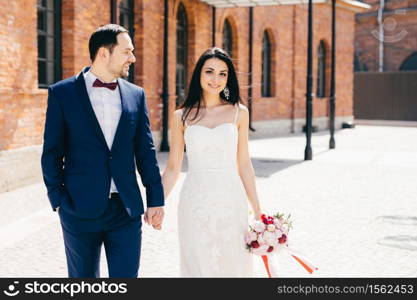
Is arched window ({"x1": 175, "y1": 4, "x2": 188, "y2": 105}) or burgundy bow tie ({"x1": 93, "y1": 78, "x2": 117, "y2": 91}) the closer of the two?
burgundy bow tie ({"x1": 93, "y1": 78, "x2": 117, "y2": 91})

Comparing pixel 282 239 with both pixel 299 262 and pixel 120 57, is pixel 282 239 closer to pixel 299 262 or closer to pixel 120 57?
pixel 299 262

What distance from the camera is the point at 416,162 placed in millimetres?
15031

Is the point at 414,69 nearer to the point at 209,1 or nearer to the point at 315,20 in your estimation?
the point at 315,20

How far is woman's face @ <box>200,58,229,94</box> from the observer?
3795 mm

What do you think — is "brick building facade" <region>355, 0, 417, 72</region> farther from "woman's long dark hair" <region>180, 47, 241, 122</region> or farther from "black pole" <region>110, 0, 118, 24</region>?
"woman's long dark hair" <region>180, 47, 241, 122</region>

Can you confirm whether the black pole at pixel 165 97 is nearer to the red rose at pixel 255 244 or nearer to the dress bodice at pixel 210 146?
the dress bodice at pixel 210 146

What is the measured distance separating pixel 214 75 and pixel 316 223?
422cm

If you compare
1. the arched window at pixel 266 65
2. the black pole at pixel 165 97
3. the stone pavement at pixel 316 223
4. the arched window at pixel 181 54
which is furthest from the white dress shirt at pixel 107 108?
the arched window at pixel 266 65

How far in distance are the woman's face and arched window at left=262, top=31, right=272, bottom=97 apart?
20994 millimetres

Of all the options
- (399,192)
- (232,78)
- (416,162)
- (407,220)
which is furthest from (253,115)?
(232,78)

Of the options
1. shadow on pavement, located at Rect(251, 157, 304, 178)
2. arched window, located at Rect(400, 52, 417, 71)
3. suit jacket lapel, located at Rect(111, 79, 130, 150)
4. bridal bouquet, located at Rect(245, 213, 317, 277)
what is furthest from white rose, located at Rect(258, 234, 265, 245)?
arched window, located at Rect(400, 52, 417, 71)

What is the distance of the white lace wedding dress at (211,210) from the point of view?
3.79 m

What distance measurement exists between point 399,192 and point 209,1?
32.5 feet

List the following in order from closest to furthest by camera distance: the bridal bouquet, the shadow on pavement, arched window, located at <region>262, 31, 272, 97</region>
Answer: the bridal bouquet → the shadow on pavement → arched window, located at <region>262, 31, 272, 97</region>
